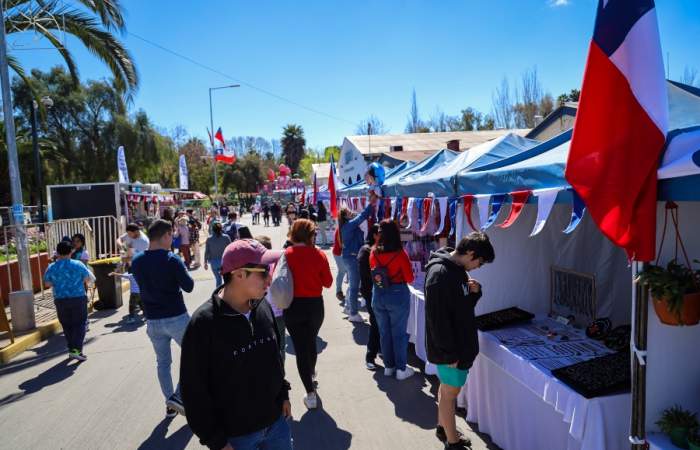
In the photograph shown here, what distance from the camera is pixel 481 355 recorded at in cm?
385

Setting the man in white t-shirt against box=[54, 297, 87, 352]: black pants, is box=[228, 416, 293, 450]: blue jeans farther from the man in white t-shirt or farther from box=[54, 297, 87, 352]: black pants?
the man in white t-shirt

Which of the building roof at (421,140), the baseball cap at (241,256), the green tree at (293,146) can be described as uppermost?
the green tree at (293,146)

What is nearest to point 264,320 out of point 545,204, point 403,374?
point 545,204

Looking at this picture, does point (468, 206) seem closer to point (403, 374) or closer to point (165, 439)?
point (403, 374)

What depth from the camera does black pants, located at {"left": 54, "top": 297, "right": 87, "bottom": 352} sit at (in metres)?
5.68

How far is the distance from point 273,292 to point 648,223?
9.36 ft

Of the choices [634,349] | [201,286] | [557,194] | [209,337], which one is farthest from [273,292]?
[201,286]

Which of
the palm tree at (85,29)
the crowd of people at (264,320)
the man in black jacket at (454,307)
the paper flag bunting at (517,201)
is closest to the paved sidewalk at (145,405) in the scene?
the crowd of people at (264,320)

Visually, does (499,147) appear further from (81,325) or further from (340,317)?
(81,325)

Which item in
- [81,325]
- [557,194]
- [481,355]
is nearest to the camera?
[557,194]

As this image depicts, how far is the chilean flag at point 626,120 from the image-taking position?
219 centimetres

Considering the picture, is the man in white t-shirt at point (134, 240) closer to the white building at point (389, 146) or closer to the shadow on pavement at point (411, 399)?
the shadow on pavement at point (411, 399)

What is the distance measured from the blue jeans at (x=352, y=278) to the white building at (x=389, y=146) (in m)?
10.7

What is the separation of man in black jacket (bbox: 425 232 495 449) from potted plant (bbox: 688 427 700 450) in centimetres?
135
